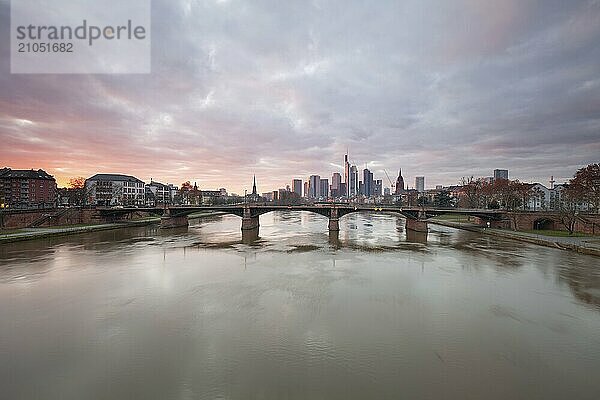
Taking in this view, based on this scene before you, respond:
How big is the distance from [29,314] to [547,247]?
151 ft

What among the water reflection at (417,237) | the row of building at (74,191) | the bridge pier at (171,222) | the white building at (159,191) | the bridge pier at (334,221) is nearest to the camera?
the water reflection at (417,237)

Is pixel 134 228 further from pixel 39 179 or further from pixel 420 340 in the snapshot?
pixel 39 179

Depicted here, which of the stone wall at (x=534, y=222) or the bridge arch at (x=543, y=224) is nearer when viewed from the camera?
the stone wall at (x=534, y=222)

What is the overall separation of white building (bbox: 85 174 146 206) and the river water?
280 ft

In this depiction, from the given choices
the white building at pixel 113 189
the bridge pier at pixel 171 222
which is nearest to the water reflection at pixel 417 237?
the bridge pier at pixel 171 222

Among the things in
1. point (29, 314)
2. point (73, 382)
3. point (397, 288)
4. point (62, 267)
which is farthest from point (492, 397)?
point (62, 267)

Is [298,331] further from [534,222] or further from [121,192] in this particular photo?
[121,192]

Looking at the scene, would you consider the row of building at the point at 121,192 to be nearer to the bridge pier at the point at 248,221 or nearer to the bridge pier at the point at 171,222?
the bridge pier at the point at 171,222

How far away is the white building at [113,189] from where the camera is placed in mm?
100744

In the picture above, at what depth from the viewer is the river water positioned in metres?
8.75

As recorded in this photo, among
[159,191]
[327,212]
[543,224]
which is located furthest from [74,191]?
[543,224]

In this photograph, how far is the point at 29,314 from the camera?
1412 centimetres

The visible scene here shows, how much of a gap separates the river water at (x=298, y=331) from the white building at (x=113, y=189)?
280 ft

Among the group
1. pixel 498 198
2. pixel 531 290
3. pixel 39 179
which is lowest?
pixel 531 290
